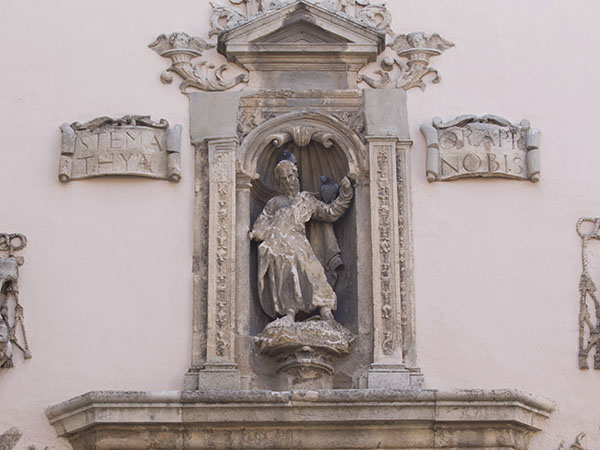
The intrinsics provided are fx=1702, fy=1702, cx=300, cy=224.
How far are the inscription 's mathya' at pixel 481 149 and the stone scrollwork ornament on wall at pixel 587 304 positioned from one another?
0.43 m

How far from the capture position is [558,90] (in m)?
10.6

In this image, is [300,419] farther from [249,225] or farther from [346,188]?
[346,188]

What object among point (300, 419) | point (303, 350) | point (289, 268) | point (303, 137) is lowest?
point (300, 419)

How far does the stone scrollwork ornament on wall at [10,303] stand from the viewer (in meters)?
9.77

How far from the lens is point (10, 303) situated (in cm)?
995

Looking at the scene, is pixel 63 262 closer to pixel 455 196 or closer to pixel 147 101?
pixel 147 101

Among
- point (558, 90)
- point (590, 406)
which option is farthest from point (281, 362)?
point (558, 90)

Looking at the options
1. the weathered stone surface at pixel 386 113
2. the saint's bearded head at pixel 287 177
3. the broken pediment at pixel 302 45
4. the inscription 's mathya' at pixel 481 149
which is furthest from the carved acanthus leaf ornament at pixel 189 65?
the inscription 's mathya' at pixel 481 149

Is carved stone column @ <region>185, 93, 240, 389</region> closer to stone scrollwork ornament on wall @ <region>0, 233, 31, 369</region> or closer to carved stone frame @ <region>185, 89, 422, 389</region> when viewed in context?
carved stone frame @ <region>185, 89, 422, 389</region>

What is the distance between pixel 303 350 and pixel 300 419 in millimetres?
526

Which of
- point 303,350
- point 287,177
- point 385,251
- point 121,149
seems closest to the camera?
point 303,350

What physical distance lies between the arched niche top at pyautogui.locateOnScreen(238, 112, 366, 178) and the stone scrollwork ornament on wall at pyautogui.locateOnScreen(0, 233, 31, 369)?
146cm

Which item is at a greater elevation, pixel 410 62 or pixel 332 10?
pixel 332 10

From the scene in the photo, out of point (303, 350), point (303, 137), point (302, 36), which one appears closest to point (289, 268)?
point (303, 350)
